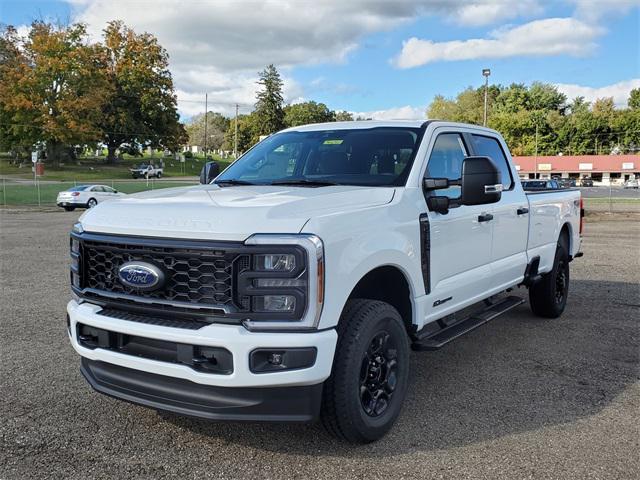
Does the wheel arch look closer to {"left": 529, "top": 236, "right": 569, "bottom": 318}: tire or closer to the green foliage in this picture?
{"left": 529, "top": 236, "right": 569, "bottom": 318}: tire

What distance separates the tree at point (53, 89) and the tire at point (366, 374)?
188ft

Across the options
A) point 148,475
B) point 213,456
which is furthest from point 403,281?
point 148,475

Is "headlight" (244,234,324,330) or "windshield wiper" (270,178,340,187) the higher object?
"windshield wiper" (270,178,340,187)

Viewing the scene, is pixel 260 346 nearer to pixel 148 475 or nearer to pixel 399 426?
pixel 148 475

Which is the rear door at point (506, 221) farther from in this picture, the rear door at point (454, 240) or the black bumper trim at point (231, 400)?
the black bumper trim at point (231, 400)

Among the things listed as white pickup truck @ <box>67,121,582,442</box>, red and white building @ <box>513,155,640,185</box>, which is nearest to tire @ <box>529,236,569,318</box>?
white pickup truck @ <box>67,121,582,442</box>

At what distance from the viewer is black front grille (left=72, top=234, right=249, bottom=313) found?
299 cm

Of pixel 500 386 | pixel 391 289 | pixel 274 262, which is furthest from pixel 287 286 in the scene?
pixel 500 386

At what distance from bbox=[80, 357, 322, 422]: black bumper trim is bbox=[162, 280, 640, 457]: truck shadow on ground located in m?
0.51

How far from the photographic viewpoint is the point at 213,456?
11.1 ft

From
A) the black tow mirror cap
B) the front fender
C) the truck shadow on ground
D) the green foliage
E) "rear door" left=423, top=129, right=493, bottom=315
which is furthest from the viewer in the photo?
the green foliage

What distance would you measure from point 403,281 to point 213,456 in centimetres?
159

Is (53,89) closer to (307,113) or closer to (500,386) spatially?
(500,386)

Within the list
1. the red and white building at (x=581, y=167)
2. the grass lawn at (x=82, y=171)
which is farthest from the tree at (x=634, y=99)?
the grass lawn at (x=82, y=171)
